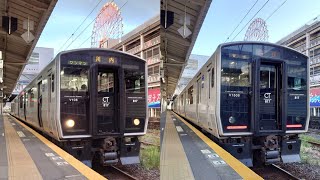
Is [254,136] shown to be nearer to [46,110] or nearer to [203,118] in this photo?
[203,118]

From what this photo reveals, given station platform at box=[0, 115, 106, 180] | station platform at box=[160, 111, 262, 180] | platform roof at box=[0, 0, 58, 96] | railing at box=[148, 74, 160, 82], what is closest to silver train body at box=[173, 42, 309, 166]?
station platform at box=[160, 111, 262, 180]

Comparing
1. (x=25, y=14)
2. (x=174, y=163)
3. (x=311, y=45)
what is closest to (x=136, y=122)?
(x=174, y=163)

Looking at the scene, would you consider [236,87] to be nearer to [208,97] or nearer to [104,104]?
[208,97]

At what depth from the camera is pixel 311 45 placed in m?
3.80

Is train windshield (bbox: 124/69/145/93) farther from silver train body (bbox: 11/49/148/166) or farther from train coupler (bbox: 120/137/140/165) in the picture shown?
train coupler (bbox: 120/137/140/165)

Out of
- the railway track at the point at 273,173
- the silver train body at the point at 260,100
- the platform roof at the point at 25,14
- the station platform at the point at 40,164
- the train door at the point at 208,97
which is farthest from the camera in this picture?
the platform roof at the point at 25,14

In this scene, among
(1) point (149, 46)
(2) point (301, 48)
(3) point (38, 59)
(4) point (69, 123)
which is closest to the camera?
(1) point (149, 46)

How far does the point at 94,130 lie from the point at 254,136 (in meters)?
2.29

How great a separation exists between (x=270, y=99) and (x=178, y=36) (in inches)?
124

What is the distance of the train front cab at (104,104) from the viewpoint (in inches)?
168

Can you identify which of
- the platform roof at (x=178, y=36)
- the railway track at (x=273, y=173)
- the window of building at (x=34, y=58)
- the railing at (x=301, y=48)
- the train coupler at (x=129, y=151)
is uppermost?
the platform roof at (x=178, y=36)

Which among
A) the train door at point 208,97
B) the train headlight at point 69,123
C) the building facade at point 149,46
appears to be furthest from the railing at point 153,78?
the train headlight at point 69,123

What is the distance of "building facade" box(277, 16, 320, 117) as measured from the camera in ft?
11.6

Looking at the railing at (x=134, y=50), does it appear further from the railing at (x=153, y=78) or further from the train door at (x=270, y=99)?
the train door at (x=270, y=99)
